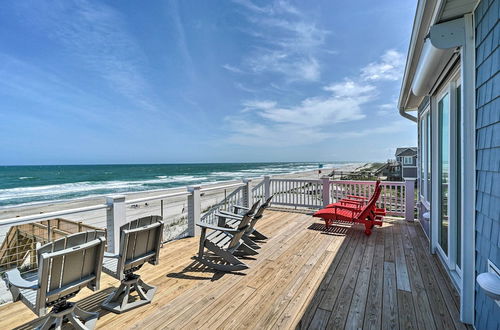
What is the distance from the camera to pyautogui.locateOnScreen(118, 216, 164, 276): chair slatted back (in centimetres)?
198

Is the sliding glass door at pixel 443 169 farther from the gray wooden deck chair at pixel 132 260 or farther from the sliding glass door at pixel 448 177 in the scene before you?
the gray wooden deck chair at pixel 132 260

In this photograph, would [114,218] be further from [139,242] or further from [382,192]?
[382,192]

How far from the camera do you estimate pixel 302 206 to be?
624cm

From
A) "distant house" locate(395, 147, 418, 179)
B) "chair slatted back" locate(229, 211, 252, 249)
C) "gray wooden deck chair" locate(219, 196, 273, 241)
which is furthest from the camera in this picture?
"distant house" locate(395, 147, 418, 179)

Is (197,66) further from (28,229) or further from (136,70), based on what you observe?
(28,229)

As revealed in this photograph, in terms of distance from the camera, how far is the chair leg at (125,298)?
6.69ft

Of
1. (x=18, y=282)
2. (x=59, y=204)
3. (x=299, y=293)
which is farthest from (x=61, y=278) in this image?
(x=59, y=204)

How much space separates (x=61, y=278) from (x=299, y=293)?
204 centimetres

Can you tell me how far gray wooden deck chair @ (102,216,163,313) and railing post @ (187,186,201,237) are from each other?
5.91 feet

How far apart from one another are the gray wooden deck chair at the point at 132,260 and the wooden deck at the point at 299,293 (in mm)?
108

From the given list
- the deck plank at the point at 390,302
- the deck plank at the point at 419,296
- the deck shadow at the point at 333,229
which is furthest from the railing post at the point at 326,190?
the deck plank at the point at 390,302

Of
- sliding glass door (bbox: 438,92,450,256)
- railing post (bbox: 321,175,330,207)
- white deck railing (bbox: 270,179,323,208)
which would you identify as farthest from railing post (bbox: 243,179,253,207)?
sliding glass door (bbox: 438,92,450,256)

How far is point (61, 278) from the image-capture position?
5.07 ft

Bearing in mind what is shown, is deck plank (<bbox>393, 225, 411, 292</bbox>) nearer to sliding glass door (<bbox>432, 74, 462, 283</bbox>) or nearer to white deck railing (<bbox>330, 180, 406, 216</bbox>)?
sliding glass door (<bbox>432, 74, 462, 283</bbox>)
